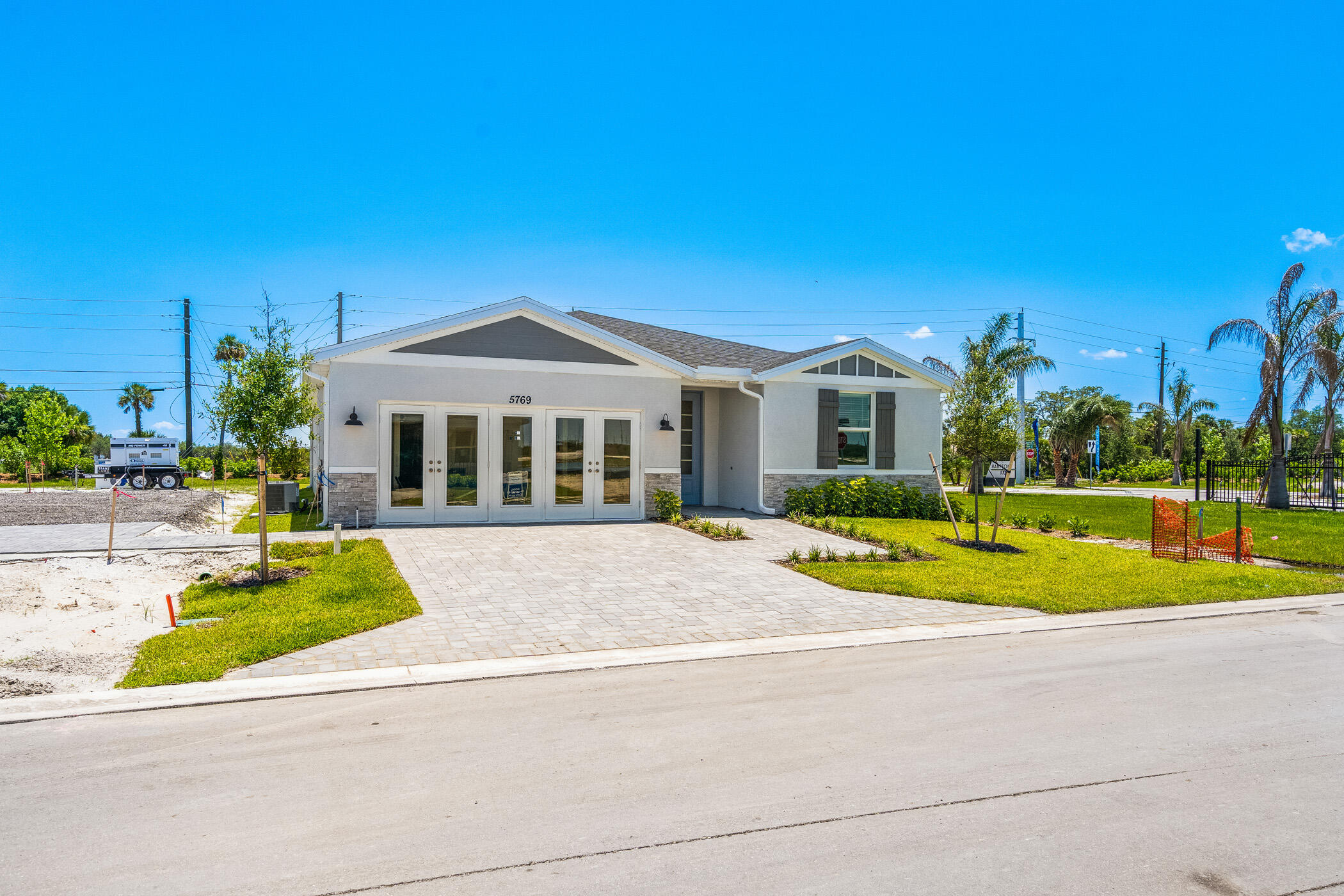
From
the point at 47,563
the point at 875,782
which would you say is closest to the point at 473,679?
the point at 875,782

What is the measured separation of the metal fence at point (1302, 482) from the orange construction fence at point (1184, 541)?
10596 mm

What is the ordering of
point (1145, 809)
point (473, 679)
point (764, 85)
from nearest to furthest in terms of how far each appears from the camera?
point (1145, 809) < point (473, 679) < point (764, 85)

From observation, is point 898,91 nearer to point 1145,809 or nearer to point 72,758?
point 1145,809

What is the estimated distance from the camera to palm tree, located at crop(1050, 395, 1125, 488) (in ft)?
125

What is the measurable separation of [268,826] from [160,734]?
67.1 inches

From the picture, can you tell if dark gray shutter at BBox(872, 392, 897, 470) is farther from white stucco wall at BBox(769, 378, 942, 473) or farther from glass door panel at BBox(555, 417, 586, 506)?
glass door panel at BBox(555, 417, 586, 506)

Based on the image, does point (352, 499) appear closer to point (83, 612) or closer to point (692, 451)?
point (83, 612)

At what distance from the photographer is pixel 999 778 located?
12.8 ft

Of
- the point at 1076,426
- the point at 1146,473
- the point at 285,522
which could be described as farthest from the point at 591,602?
the point at 1146,473

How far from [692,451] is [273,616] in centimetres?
1225

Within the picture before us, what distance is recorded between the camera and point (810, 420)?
17266 millimetres

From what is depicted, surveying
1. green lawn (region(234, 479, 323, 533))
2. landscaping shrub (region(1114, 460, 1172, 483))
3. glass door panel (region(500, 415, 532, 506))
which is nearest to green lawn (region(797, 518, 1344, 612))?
glass door panel (region(500, 415, 532, 506))

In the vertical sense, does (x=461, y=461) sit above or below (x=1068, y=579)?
above

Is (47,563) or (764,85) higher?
(764,85)
